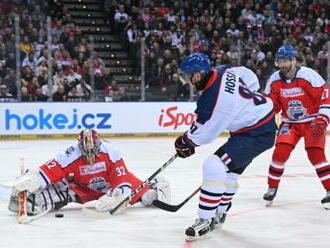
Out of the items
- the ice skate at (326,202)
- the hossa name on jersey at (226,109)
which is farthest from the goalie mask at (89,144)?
the ice skate at (326,202)

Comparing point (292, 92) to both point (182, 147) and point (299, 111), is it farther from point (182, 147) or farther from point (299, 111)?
point (182, 147)

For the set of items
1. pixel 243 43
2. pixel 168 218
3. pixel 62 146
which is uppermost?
pixel 243 43

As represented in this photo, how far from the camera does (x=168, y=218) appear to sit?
436 centimetres

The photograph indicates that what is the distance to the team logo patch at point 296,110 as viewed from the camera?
4.81 metres

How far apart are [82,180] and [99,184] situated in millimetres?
136

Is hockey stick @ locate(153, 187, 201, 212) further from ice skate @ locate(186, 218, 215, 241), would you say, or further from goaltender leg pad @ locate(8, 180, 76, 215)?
ice skate @ locate(186, 218, 215, 241)

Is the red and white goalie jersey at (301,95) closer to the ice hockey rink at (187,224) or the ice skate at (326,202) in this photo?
the ice skate at (326,202)

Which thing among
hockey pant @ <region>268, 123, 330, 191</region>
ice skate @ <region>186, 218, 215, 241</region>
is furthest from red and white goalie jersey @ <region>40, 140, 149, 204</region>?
hockey pant @ <region>268, 123, 330, 191</region>

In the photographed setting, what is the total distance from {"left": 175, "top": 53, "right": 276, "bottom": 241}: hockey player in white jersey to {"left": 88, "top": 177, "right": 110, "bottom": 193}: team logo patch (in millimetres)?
889

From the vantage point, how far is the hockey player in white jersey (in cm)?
353

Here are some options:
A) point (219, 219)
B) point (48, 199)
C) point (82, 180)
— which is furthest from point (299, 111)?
point (48, 199)

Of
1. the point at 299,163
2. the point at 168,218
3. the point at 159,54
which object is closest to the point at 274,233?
the point at 168,218

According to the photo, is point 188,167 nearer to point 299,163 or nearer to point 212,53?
point 299,163

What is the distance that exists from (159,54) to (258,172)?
5.02 metres
